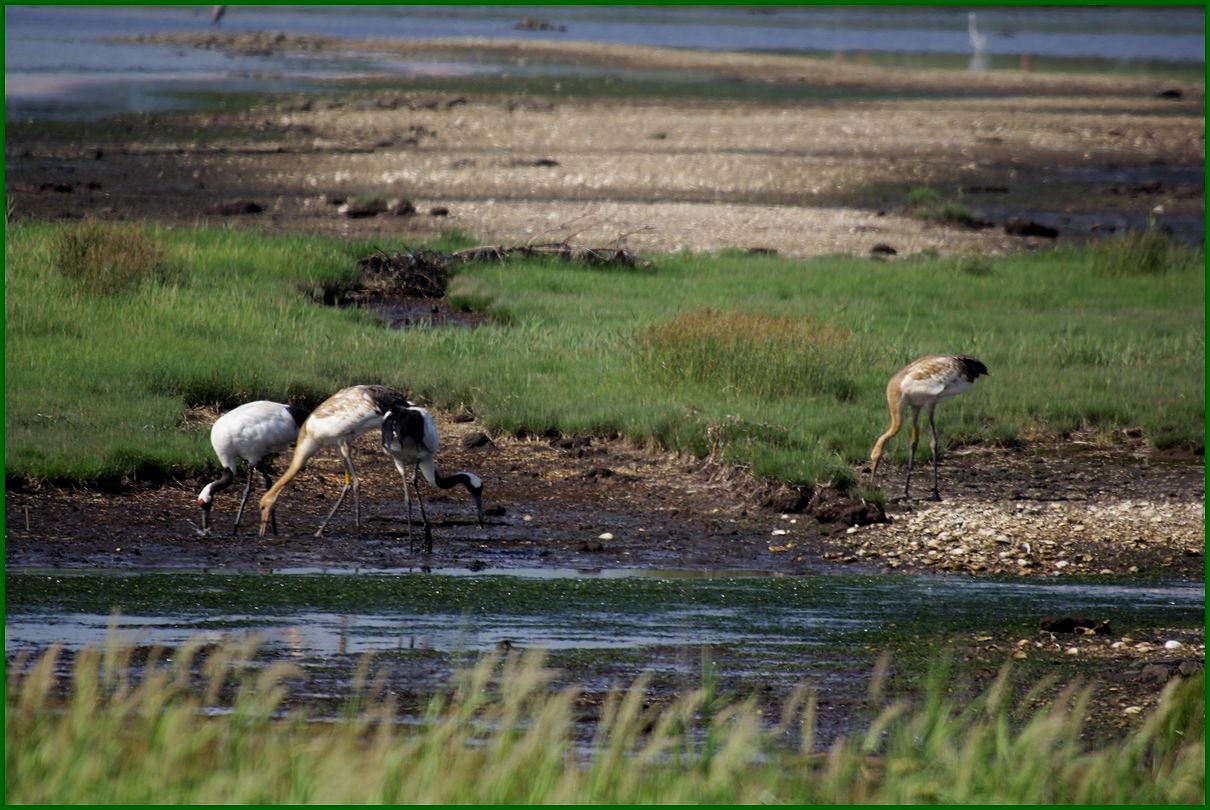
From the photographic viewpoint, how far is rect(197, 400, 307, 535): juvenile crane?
1243cm

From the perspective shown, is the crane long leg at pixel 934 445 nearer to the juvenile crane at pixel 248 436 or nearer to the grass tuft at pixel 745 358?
the grass tuft at pixel 745 358

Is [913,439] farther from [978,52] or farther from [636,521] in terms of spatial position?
[978,52]

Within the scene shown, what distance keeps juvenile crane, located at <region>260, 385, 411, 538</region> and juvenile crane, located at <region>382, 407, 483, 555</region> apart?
11cm

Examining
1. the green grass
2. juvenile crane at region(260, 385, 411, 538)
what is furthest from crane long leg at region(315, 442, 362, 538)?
the green grass

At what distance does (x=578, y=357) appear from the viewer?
17062 millimetres

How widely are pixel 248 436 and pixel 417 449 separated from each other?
47.1 inches

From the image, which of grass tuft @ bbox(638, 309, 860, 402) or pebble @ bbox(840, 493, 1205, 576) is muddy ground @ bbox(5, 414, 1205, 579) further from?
grass tuft @ bbox(638, 309, 860, 402)

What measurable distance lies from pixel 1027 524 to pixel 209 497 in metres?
5.85

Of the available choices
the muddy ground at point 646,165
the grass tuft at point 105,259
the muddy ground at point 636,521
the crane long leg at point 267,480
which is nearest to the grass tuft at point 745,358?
the muddy ground at point 636,521

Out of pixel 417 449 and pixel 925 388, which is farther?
pixel 925 388

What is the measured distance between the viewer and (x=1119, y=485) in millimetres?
14367

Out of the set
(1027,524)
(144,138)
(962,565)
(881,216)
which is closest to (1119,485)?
(1027,524)

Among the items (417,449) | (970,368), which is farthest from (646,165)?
(417,449)

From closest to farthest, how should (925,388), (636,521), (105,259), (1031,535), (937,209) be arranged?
(1031,535) < (636,521) < (925,388) < (105,259) < (937,209)
